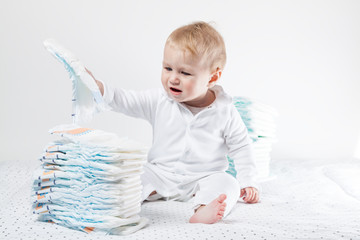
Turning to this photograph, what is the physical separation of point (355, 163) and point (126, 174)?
1.97 metres

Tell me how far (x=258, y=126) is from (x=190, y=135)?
549 millimetres

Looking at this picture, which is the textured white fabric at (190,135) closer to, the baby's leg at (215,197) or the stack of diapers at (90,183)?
the baby's leg at (215,197)

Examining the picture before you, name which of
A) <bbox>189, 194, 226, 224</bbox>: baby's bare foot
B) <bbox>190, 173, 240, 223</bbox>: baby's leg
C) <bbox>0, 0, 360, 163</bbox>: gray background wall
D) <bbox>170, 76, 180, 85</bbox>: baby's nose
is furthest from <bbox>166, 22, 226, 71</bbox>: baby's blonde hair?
<bbox>0, 0, 360, 163</bbox>: gray background wall

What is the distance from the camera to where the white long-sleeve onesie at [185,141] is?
5.86ft

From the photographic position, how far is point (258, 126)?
2250 millimetres

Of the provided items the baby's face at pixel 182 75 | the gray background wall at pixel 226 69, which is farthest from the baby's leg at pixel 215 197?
the gray background wall at pixel 226 69

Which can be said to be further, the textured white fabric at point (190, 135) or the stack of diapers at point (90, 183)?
the textured white fabric at point (190, 135)

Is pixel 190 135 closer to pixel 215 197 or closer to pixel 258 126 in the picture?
pixel 215 197

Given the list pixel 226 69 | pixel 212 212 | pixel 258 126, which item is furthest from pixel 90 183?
pixel 226 69

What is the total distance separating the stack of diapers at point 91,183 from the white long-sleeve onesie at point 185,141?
36 cm

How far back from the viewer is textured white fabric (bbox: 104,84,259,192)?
1815mm

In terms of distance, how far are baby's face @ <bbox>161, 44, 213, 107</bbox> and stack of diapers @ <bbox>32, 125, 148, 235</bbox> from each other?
39cm

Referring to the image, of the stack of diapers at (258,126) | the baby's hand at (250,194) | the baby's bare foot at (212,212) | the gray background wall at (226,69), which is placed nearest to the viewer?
the baby's bare foot at (212,212)

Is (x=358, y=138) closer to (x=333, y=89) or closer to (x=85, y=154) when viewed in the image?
(x=333, y=89)
